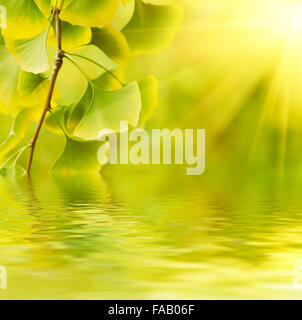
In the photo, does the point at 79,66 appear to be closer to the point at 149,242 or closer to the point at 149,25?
the point at 149,25

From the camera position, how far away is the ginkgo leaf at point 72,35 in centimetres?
79

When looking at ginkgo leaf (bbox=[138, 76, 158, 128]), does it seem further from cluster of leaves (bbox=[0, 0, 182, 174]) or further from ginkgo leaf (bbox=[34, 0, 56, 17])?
ginkgo leaf (bbox=[34, 0, 56, 17])

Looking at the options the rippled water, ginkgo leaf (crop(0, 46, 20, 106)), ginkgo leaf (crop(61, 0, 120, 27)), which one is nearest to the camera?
the rippled water

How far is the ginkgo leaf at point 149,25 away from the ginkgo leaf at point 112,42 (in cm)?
3

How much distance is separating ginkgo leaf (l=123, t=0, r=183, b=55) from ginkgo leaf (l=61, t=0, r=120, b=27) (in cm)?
17

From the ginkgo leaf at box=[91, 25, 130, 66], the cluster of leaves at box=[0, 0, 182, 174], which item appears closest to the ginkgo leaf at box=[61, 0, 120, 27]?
the cluster of leaves at box=[0, 0, 182, 174]

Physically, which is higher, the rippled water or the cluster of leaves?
the cluster of leaves

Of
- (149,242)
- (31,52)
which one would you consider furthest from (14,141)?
(149,242)

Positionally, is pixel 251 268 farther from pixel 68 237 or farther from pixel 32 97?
pixel 32 97

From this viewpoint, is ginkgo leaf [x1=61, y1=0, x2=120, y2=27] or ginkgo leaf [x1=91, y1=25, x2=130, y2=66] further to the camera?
ginkgo leaf [x1=91, y1=25, x2=130, y2=66]

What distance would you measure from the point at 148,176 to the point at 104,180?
0.36ft

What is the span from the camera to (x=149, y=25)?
876 mm

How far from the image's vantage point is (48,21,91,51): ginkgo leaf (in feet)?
2.58

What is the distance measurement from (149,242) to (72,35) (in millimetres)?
340
